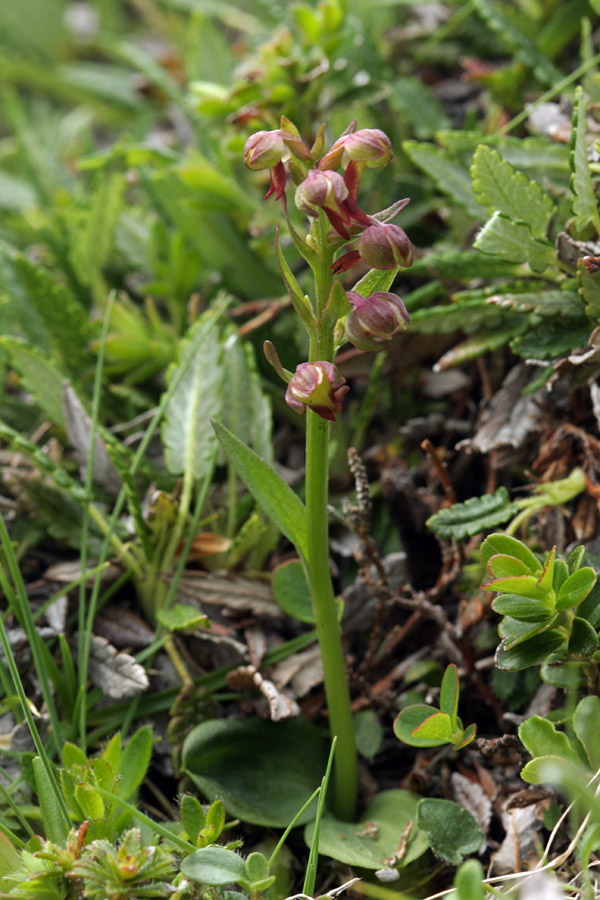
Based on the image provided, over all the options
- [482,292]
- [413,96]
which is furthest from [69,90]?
[482,292]

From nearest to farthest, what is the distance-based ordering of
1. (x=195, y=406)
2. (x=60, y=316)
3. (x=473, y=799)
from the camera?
(x=473, y=799)
(x=195, y=406)
(x=60, y=316)

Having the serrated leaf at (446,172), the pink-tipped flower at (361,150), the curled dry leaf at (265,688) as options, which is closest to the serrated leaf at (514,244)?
the serrated leaf at (446,172)

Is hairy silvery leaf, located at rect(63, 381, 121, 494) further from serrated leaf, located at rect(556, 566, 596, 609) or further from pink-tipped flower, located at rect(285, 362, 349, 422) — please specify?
serrated leaf, located at rect(556, 566, 596, 609)

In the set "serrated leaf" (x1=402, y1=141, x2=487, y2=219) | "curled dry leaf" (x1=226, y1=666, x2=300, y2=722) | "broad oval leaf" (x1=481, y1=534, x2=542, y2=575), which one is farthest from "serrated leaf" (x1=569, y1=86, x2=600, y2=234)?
"curled dry leaf" (x1=226, y1=666, x2=300, y2=722)

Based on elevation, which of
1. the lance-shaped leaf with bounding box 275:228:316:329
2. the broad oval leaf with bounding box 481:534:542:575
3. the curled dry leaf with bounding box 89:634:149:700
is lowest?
the curled dry leaf with bounding box 89:634:149:700

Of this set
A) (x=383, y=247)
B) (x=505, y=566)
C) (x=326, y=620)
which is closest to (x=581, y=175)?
(x=383, y=247)

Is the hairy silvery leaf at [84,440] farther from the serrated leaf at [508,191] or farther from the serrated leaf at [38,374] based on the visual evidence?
the serrated leaf at [508,191]

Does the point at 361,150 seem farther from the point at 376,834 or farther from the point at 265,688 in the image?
the point at 376,834
